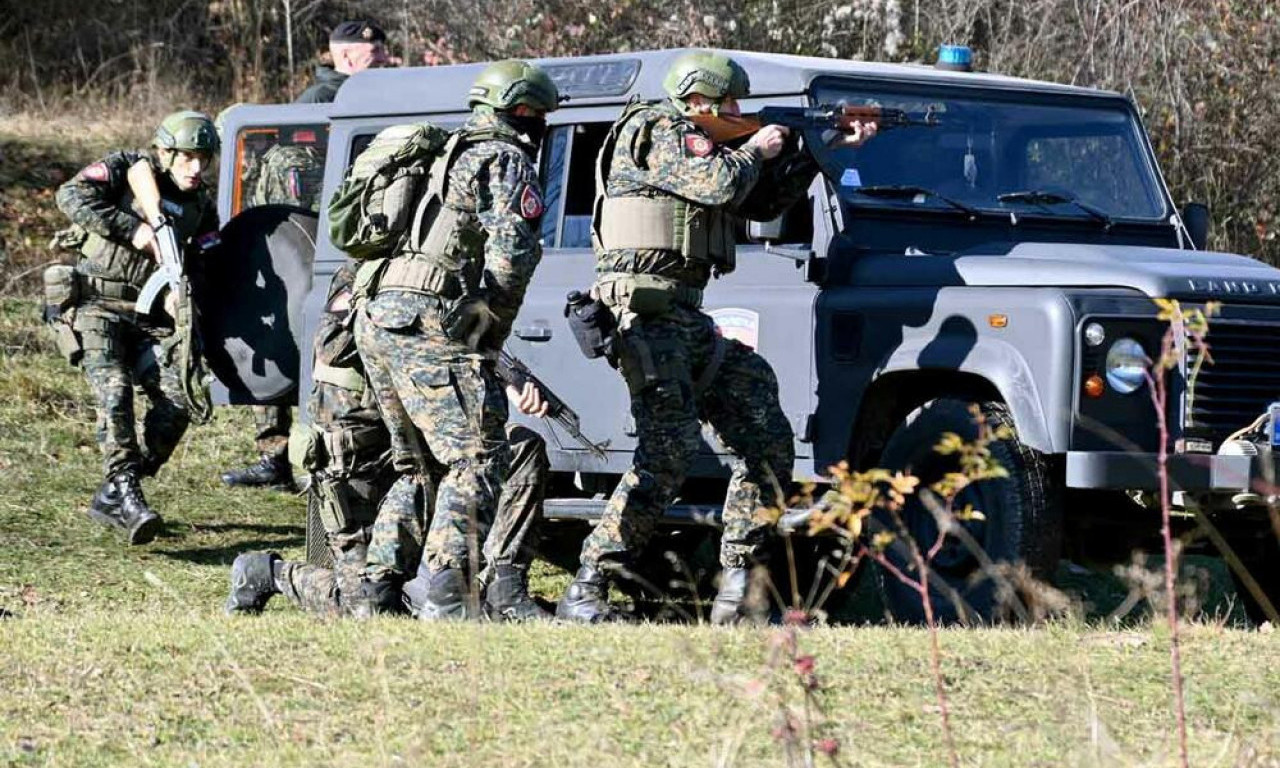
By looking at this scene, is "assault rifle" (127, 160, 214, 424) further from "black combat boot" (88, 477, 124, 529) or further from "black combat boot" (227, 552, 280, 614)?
"black combat boot" (227, 552, 280, 614)

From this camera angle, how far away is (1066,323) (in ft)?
22.0

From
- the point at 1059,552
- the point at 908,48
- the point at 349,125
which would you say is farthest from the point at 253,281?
the point at 908,48

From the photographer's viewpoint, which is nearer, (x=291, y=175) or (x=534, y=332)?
(x=534, y=332)

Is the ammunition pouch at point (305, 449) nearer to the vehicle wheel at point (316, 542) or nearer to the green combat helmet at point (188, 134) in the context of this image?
the vehicle wheel at point (316, 542)

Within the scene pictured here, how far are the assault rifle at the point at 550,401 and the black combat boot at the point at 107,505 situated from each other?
274 centimetres

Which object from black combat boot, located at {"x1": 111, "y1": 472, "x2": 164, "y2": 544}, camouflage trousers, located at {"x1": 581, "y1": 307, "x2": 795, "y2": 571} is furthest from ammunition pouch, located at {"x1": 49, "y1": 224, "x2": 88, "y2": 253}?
camouflage trousers, located at {"x1": 581, "y1": 307, "x2": 795, "y2": 571}


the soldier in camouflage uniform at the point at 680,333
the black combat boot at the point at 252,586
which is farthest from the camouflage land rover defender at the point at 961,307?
the black combat boot at the point at 252,586

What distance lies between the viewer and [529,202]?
673 cm

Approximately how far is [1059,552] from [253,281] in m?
4.13

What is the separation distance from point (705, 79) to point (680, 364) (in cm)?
95

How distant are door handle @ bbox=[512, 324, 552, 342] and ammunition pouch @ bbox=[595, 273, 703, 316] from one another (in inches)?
33.9

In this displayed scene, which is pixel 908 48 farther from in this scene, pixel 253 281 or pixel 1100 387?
pixel 1100 387

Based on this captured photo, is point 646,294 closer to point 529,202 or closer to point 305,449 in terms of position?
point 529,202

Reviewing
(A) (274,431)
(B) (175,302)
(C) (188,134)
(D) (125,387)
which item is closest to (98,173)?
(C) (188,134)
